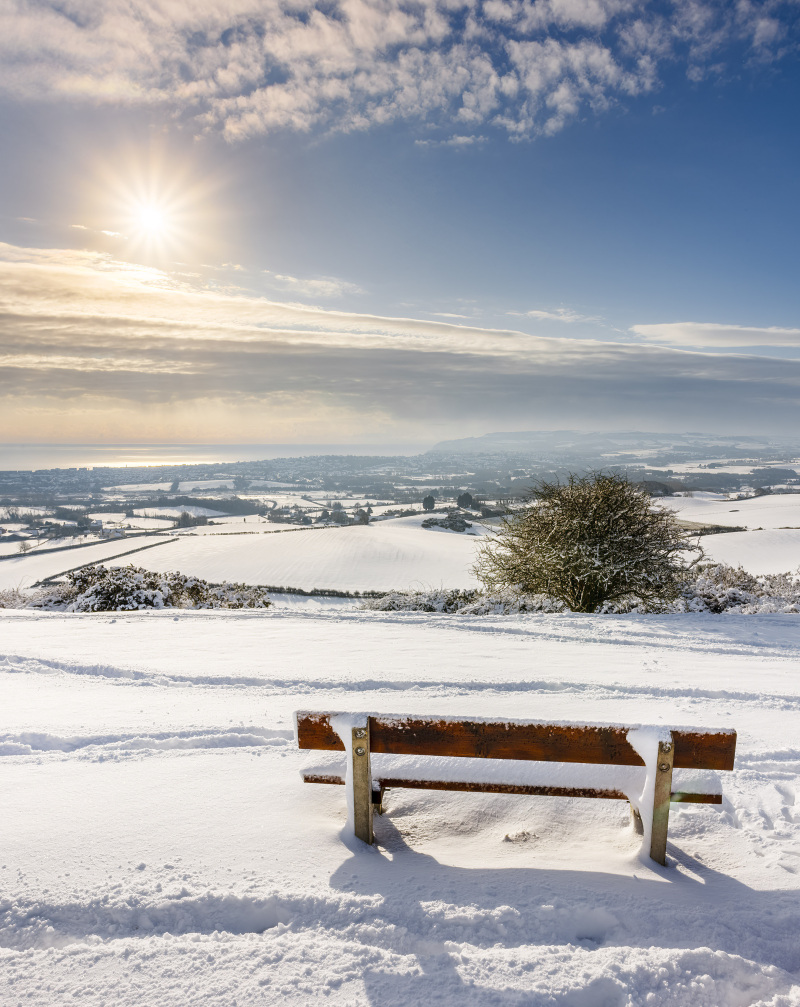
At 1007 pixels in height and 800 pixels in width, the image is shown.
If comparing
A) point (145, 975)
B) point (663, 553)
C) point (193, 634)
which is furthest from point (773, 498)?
point (145, 975)

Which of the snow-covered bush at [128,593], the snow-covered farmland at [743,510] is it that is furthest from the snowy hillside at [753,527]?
the snow-covered bush at [128,593]

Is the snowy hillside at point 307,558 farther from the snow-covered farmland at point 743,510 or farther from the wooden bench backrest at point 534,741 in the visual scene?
the wooden bench backrest at point 534,741

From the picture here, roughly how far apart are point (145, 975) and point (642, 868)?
2737mm

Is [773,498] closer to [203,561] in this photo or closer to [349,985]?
[203,561]

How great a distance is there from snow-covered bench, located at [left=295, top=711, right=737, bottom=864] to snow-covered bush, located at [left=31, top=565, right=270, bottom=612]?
14.0 meters

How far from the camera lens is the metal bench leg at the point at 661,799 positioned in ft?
10.2

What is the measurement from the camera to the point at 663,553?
14.5 meters

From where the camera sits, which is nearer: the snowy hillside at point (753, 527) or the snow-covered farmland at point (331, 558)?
the snowy hillside at point (753, 527)

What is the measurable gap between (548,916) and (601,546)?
39.6ft

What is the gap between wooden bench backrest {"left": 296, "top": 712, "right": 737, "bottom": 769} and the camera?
3.11 meters

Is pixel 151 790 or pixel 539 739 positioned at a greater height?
pixel 539 739

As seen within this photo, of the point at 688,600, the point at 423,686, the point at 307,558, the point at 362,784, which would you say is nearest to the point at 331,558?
the point at 307,558

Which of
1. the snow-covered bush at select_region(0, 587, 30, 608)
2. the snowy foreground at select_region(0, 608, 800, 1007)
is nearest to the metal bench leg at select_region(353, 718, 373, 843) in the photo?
the snowy foreground at select_region(0, 608, 800, 1007)

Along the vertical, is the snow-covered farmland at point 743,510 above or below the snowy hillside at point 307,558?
above
